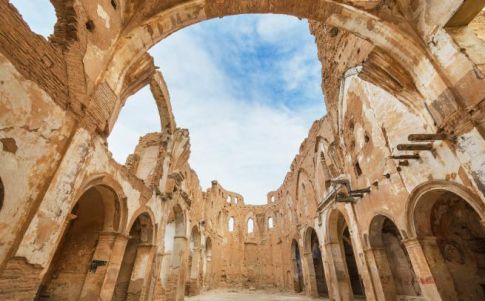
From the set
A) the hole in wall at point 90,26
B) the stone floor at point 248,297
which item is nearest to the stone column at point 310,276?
the stone floor at point 248,297

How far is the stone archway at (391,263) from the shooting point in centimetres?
797

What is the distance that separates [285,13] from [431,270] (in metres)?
7.70

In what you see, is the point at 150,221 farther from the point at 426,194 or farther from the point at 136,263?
the point at 426,194

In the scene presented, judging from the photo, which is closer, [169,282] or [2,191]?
[2,191]

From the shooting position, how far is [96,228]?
748cm

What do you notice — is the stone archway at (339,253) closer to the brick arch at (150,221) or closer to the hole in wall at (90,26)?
the brick arch at (150,221)

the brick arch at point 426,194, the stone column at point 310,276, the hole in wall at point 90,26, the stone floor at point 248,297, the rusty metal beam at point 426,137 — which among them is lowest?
the stone floor at point 248,297

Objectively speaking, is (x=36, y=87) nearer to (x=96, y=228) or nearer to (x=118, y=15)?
(x=118, y=15)

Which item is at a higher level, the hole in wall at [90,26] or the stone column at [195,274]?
the hole in wall at [90,26]

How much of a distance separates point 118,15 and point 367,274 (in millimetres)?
11403

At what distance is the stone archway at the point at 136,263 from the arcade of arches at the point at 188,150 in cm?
4

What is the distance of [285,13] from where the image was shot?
5559 millimetres

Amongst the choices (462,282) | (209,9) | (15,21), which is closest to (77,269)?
(15,21)

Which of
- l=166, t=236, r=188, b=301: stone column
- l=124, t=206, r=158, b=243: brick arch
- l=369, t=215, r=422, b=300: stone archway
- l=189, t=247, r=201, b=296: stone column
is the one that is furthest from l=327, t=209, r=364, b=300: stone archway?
l=189, t=247, r=201, b=296: stone column
